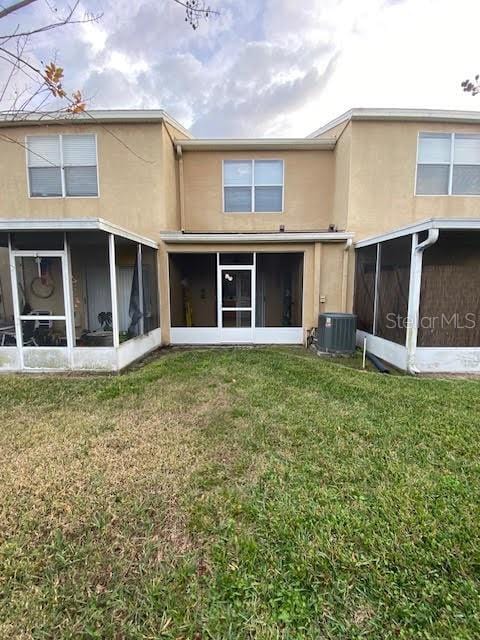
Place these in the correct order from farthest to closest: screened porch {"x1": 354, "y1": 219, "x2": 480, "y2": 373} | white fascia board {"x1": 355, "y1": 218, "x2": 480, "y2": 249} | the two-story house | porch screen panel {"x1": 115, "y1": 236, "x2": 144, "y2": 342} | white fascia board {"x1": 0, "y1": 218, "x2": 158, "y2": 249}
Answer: porch screen panel {"x1": 115, "y1": 236, "x2": 144, "y2": 342} < the two-story house < screened porch {"x1": 354, "y1": 219, "x2": 480, "y2": 373} < white fascia board {"x1": 0, "y1": 218, "x2": 158, "y2": 249} < white fascia board {"x1": 355, "y1": 218, "x2": 480, "y2": 249}

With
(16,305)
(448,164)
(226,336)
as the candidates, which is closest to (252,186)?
(226,336)

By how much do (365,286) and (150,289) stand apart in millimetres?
5514

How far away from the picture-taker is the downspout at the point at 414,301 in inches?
236

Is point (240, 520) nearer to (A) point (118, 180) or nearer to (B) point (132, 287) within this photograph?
(B) point (132, 287)

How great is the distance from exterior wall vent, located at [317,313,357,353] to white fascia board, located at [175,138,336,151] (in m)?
5.24

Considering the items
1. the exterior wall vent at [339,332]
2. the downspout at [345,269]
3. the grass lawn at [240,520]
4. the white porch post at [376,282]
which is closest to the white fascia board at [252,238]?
the downspout at [345,269]

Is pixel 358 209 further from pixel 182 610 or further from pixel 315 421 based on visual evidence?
pixel 182 610

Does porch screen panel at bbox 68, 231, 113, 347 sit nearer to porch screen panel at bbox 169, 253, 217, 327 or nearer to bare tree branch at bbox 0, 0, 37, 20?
porch screen panel at bbox 169, 253, 217, 327

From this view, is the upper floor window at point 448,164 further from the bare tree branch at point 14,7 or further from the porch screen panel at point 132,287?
the bare tree branch at point 14,7

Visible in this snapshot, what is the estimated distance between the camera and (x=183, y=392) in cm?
515

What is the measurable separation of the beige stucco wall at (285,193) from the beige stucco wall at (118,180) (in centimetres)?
101

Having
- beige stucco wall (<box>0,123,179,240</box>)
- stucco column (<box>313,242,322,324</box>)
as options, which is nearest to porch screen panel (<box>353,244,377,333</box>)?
stucco column (<box>313,242,322,324</box>)

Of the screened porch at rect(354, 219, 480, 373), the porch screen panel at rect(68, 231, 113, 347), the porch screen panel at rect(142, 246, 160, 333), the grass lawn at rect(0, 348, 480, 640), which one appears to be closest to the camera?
the grass lawn at rect(0, 348, 480, 640)

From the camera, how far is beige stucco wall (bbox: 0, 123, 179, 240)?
827 centimetres
